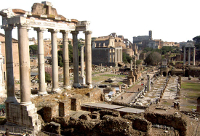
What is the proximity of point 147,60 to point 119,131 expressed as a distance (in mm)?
77823

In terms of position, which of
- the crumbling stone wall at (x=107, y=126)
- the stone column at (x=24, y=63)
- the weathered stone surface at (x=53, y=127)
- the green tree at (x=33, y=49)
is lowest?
the weathered stone surface at (x=53, y=127)

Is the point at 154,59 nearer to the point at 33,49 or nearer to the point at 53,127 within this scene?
the point at 33,49

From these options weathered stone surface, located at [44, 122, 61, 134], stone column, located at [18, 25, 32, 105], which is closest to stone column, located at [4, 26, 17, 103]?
stone column, located at [18, 25, 32, 105]

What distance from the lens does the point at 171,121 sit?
10.0 metres

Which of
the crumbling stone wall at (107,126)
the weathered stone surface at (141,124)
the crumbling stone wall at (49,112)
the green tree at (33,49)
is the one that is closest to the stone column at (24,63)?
the crumbling stone wall at (49,112)

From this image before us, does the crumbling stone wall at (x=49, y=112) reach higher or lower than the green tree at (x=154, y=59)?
lower

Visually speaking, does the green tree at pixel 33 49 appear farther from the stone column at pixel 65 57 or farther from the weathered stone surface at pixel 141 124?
the weathered stone surface at pixel 141 124

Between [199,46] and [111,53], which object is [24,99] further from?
[199,46]

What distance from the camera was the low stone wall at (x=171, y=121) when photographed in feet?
32.1

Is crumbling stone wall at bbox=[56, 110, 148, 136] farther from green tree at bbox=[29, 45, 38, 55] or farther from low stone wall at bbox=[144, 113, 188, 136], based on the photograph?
green tree at bbox=[29, 45, 38, 55]

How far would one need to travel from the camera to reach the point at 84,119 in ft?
35.1

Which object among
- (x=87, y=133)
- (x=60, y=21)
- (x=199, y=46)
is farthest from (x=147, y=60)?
(x=87, y=133)

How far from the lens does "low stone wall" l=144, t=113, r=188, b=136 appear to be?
32.1ft

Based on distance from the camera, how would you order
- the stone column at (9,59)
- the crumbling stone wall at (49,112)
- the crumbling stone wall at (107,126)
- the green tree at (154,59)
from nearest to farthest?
the crumbling stone wall at (107,126) → the crumbling stone wall at (49,112) → the stone column at (9,59) → the green tree at (154,59)
